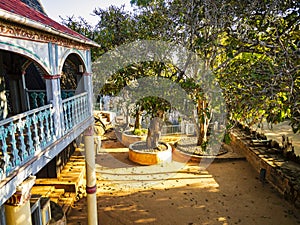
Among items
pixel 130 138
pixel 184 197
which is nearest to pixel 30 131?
pixel 184 197

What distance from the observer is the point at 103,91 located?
33.3 feet

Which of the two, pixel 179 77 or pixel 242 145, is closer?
pixel 179 77

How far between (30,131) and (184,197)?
6.59m

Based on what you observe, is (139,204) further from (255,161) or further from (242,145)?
(242,145)

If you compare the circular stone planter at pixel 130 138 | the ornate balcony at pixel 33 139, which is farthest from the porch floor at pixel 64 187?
the circular stone planter at pixel 130 138

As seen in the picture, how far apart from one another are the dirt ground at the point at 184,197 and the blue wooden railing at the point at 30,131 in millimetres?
3662

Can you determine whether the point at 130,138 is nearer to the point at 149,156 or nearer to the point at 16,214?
the point at 149,156

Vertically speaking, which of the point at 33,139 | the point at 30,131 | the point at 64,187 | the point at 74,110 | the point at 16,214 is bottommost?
the point at 64,187

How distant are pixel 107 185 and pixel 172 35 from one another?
645 centimetres

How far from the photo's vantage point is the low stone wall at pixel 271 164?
8602mm

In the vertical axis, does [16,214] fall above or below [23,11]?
below

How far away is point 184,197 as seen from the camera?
29.2 feet

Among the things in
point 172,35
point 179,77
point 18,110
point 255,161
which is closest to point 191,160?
point 255,161

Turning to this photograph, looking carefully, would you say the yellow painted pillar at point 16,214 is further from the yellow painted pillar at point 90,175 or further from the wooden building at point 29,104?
the yellow painted pillar at point 90,175
